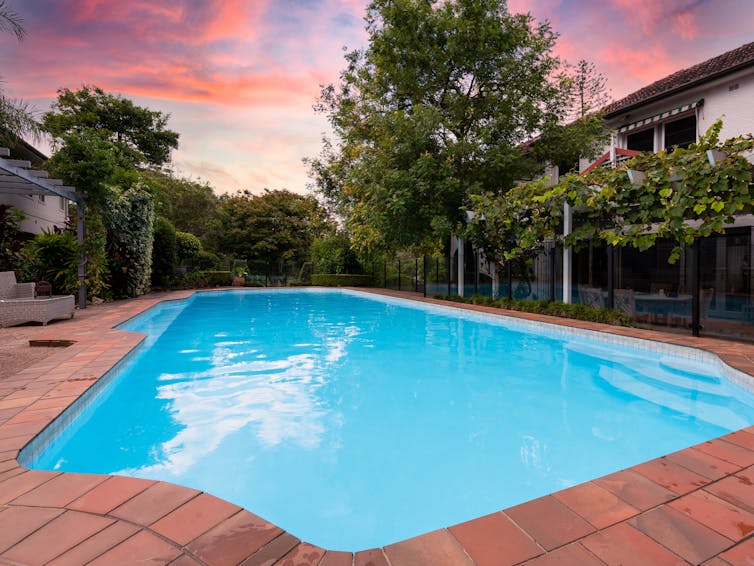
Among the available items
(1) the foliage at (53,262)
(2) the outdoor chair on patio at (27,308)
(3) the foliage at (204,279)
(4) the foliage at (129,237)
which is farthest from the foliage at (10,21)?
(3) the foliage at (204,279)

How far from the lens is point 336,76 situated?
64.1 ft

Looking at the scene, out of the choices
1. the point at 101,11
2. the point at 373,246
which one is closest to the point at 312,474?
the point at 101,11

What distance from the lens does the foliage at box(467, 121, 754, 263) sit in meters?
6.88

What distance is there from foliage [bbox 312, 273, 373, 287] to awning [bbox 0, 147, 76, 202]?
13914 mm

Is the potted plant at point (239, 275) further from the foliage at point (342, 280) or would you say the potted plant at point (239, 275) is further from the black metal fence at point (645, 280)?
the black metal fence at point (645, 280)

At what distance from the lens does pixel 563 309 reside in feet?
31.9

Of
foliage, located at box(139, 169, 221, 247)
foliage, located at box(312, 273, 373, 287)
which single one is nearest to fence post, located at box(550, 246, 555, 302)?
foliage, located at box(312, 273, 373, 287)

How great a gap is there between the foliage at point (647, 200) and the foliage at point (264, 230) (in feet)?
68.2

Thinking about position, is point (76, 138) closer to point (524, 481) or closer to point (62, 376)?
point (62, 376)

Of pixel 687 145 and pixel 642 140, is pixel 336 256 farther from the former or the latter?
pixel 687 145

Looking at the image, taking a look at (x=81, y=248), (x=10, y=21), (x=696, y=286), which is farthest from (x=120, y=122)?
(x=696, y=286)

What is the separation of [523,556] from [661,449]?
274 cm

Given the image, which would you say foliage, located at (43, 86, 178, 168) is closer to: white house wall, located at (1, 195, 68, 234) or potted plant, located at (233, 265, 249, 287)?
white house wall, located at (1, 195, 68, 234)

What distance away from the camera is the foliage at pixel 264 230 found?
30.1 meters
